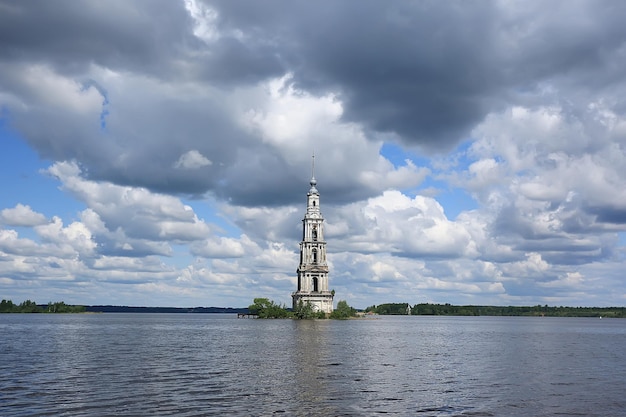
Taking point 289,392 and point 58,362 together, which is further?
point 58,362

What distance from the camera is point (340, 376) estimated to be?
2249 inches

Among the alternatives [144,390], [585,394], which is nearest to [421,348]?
[585,394]

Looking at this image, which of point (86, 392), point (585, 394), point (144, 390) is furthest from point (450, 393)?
point (86, 392)

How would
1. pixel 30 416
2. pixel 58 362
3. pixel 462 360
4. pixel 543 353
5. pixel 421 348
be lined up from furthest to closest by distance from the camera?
pixel 421 348, pixel 543 353, pixel 462 360, pixel 58 362, pixel 30 416

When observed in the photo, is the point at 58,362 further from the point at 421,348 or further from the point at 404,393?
the point at 421,348

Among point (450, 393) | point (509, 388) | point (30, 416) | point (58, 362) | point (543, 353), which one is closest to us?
point (30, 416)

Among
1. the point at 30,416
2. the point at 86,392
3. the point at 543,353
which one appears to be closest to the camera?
the point at 30,416

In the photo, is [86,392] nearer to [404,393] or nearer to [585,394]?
[404,393]

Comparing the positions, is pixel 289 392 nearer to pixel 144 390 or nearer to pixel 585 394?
pixel 144 390

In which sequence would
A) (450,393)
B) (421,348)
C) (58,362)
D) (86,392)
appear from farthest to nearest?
(421,348) < (58,362) < (450,393) < (86,392)

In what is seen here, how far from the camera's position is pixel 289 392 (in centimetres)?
4734

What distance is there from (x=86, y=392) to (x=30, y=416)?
876 cm

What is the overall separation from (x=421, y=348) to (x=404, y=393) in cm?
4854

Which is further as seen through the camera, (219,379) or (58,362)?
(58,362)
